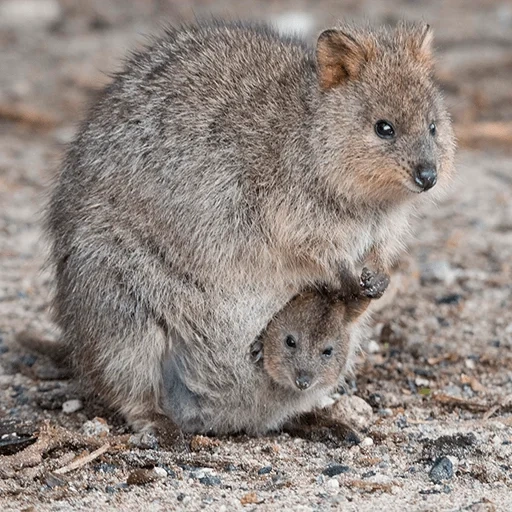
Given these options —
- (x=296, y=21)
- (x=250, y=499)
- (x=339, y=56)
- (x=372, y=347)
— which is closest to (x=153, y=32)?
(x=296, y=21)

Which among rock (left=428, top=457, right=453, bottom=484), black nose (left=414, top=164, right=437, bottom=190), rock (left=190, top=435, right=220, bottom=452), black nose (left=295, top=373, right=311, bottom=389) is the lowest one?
rock (left=190, top=435, right=220, bottom=452)

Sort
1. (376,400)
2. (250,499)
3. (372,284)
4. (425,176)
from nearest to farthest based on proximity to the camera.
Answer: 1. (250,499)
2. (425,176)
3. (372,284)
4. (376,400)

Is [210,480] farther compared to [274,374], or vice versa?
[274,374]

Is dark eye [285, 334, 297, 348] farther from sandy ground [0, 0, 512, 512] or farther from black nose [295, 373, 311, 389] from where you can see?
sandy ground [0, 0, 512, 512]

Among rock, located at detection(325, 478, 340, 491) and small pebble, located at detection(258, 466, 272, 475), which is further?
small pebble, located at detection(258, 466, 272, 475)

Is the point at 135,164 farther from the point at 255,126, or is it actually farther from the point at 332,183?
the point at 332,183

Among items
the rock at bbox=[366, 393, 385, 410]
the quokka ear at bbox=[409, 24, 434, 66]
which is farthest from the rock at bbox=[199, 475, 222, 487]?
the quokka ear at bbox=[409, 24, 434, 66]

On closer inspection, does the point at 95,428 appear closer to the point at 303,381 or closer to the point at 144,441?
the point at 144,441

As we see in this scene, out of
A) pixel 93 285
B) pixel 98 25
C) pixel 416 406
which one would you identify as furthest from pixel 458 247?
pixel 98 25
